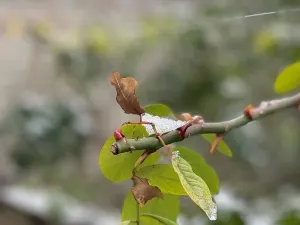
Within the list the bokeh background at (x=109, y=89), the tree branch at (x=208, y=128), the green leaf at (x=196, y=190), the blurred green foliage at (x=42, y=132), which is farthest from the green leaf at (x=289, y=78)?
the blurred green foliage at (x=42, y=132)

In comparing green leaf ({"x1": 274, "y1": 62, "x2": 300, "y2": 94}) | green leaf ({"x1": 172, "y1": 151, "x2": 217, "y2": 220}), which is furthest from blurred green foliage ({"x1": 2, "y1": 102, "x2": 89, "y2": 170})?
green leaf ({"x1": 172, "y1": 151, "x2": 217, "y2": 220})

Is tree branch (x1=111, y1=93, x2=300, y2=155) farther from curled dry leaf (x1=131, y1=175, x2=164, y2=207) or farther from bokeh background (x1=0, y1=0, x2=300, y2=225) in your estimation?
bokeh background (x1=0, y1=0, x2=300, y2=225)

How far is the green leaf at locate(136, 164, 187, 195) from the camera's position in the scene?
0.29m

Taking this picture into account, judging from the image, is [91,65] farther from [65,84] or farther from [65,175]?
[65,175]

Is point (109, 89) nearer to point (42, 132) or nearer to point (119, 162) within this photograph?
point (42, 132)

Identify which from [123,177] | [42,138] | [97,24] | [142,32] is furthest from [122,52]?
[123,177]

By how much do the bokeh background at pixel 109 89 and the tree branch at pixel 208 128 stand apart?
33.6 inches

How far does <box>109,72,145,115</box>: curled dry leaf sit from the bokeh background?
0.91m

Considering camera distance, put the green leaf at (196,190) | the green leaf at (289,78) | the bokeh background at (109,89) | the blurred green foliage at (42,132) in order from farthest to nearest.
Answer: the blurred green foliage at (42,132) → the bokeh background at (109,89) → the green leaf at (289,78) → the green leaf at (196,190)

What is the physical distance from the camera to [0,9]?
6.61ft

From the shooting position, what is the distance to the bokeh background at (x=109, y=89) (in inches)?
58.2

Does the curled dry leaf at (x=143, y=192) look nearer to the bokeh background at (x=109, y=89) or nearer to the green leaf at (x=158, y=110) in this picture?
the green leaf at (x=158, y=110)

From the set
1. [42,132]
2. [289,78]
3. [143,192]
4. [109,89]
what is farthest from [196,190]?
[109,89]

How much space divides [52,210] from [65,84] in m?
0.46
